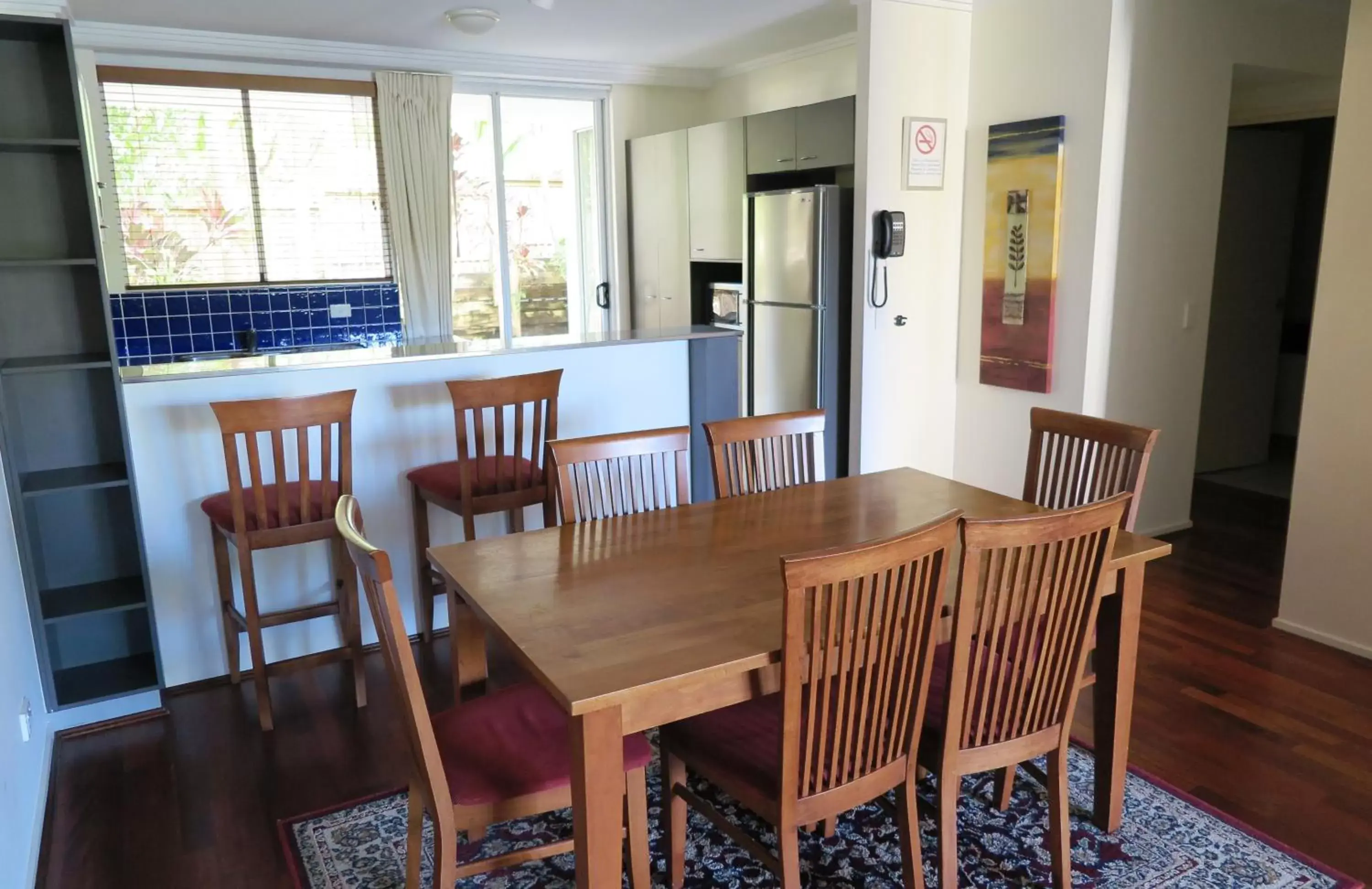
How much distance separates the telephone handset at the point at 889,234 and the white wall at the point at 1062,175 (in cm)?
46

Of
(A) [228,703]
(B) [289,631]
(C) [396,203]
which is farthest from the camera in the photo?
(C) [396,203]

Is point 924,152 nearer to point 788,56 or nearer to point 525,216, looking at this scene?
point 788,56

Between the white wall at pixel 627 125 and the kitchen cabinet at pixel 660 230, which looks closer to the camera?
the kitchen cabinet at pixel 660 230

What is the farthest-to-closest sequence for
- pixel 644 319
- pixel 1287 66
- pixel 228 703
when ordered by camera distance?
pixel 644 319
pixel 1287 66
pixel 228 703

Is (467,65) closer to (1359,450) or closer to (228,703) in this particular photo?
(228,703)

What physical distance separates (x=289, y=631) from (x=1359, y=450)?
3783 millimetres

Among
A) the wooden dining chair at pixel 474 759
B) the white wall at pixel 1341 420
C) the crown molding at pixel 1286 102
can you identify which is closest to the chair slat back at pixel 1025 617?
the wooden dining chair at pixel 474 759

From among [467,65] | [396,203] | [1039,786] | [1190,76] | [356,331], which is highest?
[467,65]

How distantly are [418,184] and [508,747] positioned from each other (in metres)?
4.26

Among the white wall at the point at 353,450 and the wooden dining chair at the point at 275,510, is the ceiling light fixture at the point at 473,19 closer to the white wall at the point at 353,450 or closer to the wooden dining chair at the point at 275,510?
the white wall at the point at 353,450

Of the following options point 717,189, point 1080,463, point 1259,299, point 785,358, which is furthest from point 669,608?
point 1259,299

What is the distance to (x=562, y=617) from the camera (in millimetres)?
1759

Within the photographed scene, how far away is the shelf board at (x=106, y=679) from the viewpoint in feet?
9.34

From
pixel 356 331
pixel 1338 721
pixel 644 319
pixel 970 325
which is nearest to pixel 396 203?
pixel 356 331
